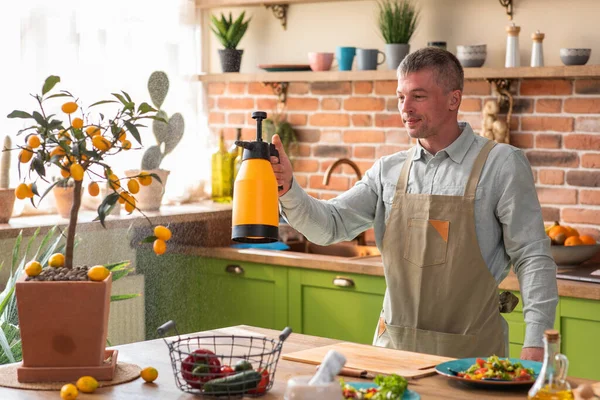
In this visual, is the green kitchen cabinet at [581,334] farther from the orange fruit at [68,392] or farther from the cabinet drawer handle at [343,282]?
the orange fruit at [68,392]

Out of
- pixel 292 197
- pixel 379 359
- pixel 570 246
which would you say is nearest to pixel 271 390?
pixel 379 359

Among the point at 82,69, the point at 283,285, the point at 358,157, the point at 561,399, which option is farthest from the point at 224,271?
the point at 561,399

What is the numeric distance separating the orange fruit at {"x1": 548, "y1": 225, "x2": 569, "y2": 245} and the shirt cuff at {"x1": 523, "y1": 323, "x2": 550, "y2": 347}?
4.39 ft

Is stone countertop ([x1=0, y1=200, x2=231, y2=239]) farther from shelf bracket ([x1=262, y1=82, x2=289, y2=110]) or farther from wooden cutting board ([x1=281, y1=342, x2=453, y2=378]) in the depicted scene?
wooden cutting board ([x1=281, y1=342, x2=453, y2=378])

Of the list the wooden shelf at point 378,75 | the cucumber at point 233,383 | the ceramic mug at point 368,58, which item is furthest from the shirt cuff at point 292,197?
the ceramic mug at point 368,58

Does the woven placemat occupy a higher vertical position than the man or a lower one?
lower

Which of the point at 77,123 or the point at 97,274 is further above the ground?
the point at 77,123

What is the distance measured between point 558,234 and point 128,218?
187 centimetres

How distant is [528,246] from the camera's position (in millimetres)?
2766

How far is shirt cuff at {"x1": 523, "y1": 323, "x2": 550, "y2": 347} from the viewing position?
2.66 meters

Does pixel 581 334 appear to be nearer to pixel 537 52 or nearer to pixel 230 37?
pixel 537 52

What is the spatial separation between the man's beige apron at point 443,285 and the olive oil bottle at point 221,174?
232 cm

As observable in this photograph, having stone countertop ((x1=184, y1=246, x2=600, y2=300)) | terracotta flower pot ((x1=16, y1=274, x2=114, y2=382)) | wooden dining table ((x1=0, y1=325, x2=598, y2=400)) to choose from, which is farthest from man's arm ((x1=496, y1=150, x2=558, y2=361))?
terracotta flower pot ((x1=16, y1=274, x2=114, y2=382))

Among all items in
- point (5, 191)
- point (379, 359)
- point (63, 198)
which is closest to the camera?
point (379, 359)
